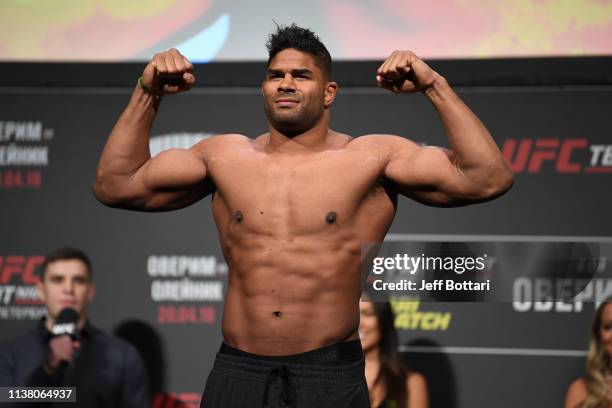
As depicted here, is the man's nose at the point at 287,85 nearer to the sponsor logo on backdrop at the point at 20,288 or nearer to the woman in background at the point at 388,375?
the woman in background at the point at 388,375

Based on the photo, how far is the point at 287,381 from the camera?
2594mm

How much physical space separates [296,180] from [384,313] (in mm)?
1498

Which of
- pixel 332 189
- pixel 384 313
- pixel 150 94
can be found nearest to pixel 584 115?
pixel 384 313

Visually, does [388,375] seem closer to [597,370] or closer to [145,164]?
[597,370]

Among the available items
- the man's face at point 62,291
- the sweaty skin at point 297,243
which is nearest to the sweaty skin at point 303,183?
the sweaty skin at point 297,243

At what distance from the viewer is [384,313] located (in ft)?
13.3

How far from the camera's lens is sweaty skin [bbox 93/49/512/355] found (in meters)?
2.63

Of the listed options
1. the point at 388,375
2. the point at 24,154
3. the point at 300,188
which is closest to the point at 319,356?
the point at 300,188

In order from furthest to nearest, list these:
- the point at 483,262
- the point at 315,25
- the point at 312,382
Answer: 1. the point at 315,25
2. the point at 483,262
3. the point at 312,382

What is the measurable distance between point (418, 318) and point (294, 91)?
1631mm

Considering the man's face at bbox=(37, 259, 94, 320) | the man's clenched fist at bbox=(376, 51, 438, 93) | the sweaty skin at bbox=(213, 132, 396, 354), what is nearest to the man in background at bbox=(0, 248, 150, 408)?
the man's face at bbox=(37, 259, 94, 320)

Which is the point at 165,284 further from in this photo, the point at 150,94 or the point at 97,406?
the point at 150,94

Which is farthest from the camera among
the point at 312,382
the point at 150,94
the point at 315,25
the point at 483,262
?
the point at 315,25

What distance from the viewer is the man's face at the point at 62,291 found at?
13.5ft
